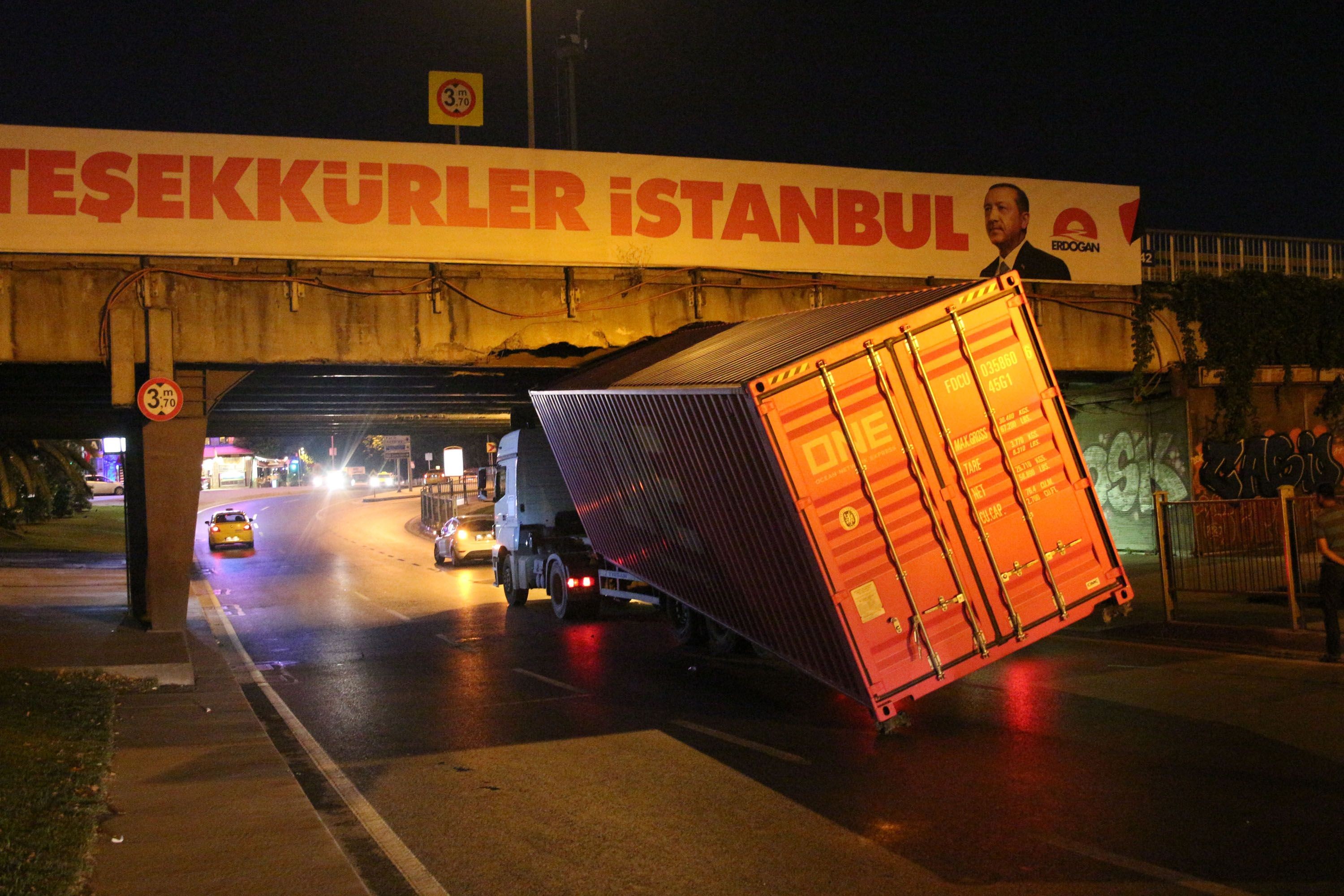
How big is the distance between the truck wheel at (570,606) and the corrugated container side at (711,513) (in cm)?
308

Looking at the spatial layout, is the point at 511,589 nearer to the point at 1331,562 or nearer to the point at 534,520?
the point at 534,520

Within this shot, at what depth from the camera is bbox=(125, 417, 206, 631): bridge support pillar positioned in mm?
16797

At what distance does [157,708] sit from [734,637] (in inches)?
249

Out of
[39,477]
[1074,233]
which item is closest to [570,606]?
[1074,233]

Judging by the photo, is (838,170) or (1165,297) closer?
(838,170)

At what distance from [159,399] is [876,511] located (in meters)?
11.8

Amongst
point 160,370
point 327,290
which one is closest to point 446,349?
point 327,290

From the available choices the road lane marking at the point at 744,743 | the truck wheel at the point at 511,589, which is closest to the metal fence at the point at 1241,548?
the road lane marking at the point at 744,743

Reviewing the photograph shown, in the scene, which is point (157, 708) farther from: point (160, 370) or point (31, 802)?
point (160, 370)

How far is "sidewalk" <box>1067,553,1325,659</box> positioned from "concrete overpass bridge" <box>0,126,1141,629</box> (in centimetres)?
601

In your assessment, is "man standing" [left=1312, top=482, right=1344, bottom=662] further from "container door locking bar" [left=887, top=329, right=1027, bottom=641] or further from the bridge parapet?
the bridge parapet

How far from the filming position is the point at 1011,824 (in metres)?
6.75

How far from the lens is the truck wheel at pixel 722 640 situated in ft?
44.8

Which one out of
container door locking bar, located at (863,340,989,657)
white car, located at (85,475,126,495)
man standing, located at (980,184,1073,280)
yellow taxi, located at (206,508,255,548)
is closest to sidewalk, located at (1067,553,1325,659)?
container door locking bar, located at (863,340,989,657)
